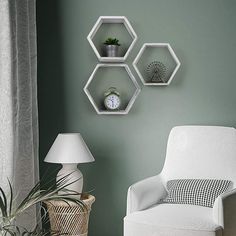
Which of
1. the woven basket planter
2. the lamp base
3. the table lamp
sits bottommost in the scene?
the woven basket planter

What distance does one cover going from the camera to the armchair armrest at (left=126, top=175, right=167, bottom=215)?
353cm

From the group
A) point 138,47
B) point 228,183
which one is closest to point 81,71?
point 138,47

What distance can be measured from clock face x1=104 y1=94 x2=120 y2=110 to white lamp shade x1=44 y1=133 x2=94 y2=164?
18.9 inches

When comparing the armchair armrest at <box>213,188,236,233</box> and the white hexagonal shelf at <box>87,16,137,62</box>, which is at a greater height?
the white hexagonal shelf at <box>87,16,137,62</box>

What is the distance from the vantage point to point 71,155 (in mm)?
3730

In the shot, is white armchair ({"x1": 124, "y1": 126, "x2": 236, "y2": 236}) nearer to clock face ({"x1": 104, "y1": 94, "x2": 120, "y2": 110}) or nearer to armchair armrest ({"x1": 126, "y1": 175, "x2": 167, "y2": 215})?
armchair armrest ({"x1": 126, "y1": 175, "x2": 167, "y2": 215})

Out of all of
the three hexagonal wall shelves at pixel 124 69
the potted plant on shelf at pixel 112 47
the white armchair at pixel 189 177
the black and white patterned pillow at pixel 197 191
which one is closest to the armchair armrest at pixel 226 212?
the white armchair at pixel 189 177

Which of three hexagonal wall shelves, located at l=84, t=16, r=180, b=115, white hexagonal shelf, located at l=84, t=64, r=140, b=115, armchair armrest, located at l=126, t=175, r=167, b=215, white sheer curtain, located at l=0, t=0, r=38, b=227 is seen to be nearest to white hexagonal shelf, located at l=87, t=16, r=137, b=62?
three hexagonal wall shelves, located at l=84, t=16, r=180, b=115

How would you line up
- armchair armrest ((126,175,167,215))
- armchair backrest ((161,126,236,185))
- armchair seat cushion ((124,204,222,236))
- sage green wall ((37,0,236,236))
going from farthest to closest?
sage green wall ((37,0,236,236)) < armchair backrest ((161,126,236,185)) < armchair armrest ((126,175,167,215)) < armchair seat cushion ((124,204,222,236))

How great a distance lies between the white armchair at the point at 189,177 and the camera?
3211mm

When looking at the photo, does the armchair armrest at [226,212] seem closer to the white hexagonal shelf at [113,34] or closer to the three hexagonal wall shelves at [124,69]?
the three hexagonal wall shelves at [124,69]

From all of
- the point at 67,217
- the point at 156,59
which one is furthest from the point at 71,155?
the point at 156,59

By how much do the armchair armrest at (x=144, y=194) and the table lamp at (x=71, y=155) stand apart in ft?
1.40

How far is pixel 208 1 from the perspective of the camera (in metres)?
4.22
